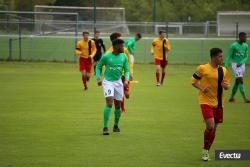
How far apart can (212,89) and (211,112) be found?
0.42 meters

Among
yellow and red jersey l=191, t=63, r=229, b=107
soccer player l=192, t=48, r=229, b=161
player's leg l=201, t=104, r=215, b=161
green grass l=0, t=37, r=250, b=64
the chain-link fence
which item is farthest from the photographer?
green grass l=0, t=37, r=250, b=64

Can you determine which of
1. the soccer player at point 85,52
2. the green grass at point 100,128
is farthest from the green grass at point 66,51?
the soccer player at point 85,52

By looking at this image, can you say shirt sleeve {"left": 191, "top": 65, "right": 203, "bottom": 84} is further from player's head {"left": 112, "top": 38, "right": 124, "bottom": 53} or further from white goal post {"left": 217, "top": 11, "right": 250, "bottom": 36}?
white goal post {"left": 217, "top": 11, "right": 250, "bottom": 36}

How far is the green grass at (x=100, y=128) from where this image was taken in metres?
11.8

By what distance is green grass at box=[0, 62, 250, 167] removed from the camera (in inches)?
466

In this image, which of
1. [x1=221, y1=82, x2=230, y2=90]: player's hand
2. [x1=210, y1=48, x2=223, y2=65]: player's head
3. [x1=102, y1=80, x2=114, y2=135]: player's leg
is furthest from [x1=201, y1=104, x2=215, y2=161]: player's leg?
[x1=102, y1=80, x2=114, y2=135]: player's leg

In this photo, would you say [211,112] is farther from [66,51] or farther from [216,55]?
[66,51]

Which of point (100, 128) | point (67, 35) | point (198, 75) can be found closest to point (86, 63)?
point (100, 128)

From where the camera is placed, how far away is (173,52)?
157ft

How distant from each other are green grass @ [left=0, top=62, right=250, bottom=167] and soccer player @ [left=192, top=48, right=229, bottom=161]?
20.4 inches

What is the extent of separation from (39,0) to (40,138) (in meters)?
37.6

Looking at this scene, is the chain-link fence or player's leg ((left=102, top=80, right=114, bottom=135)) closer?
player's leg ((left=102, top=80, right=114, bottom=135))

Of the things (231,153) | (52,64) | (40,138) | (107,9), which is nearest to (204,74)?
(231,153)

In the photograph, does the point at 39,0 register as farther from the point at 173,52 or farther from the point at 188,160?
the point at 188,160
